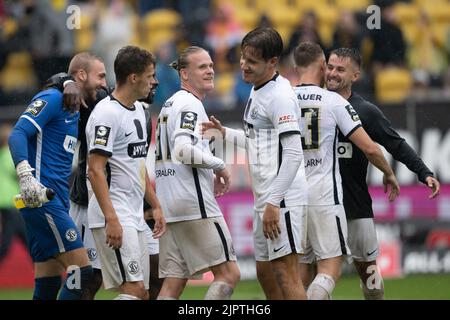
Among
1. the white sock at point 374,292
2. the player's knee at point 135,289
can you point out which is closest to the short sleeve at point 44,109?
the player's knee at point 135,289

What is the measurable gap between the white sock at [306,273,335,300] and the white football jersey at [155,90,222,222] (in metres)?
0.99

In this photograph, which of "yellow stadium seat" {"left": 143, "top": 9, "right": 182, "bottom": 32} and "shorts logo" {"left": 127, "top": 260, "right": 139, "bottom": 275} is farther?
"yellow stadium seat" {"left": 143, "top": 9, "right": 182, "bottom": 32}

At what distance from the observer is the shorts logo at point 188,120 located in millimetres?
8359

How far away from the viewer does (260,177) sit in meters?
8.54

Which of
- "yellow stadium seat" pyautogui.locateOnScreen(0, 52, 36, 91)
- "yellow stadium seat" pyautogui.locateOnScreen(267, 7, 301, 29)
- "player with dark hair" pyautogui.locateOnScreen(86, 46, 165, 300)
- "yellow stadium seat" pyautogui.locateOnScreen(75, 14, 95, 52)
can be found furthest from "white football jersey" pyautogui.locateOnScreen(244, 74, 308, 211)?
"yellow stadium seat" pyautogui.locateOnScreen(267, 7, 301, 29)

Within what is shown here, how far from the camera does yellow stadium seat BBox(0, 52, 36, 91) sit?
57.2 ft

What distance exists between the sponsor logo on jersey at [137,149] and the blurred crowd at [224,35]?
684cm

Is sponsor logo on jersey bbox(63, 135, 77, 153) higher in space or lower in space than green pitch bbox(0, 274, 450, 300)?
higher

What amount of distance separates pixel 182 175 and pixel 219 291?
1.00m

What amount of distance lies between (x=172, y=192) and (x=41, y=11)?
31.8 ft

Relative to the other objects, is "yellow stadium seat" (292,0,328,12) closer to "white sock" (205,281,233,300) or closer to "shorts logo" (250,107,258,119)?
"shorts logo" (250,107,258,119)

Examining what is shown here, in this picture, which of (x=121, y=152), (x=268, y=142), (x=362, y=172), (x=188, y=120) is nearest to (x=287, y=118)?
(x=268, y=142)

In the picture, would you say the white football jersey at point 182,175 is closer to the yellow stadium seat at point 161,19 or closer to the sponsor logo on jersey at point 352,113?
the sponsor logo on jersey at point 352,113

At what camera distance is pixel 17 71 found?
17.9 meters
